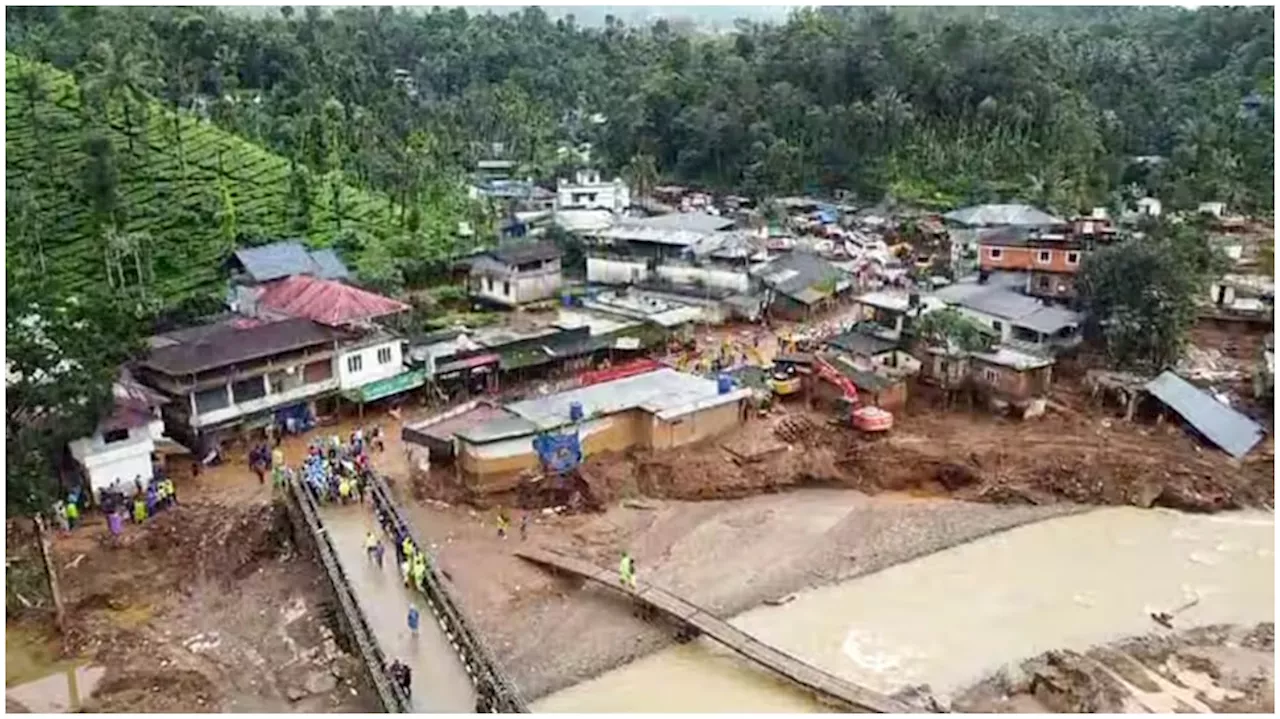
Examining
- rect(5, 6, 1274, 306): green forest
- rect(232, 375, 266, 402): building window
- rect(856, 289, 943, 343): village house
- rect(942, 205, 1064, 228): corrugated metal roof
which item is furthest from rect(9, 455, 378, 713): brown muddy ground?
rect(942, 205, 1064, 228): corrugated metal roof

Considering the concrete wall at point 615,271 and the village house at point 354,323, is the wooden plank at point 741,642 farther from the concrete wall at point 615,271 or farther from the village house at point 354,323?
the concrete wall at point 615,271

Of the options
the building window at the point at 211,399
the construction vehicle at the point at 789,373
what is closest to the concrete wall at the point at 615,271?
the construction vehicle at the point at 789,373

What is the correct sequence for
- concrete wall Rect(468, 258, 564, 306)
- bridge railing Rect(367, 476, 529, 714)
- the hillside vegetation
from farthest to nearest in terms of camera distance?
1. concrete wall Rect(468, 258, 564, 306)
2. the hillside vegetation
3. bridge railing Rect(367, 476, 529, 714)

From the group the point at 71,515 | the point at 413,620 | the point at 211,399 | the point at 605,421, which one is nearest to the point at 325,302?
the point at 211,399

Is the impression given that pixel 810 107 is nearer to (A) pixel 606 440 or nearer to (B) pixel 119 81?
(B) pixel 119 81

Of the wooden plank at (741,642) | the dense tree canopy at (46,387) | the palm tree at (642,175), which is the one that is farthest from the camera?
the palm tree at (642,175)

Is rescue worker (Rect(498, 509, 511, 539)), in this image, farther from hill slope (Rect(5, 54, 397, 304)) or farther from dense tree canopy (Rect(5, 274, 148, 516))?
hill slope (Rect(5, 54, 397, 304))

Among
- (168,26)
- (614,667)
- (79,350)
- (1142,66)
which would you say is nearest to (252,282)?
(79,350)
